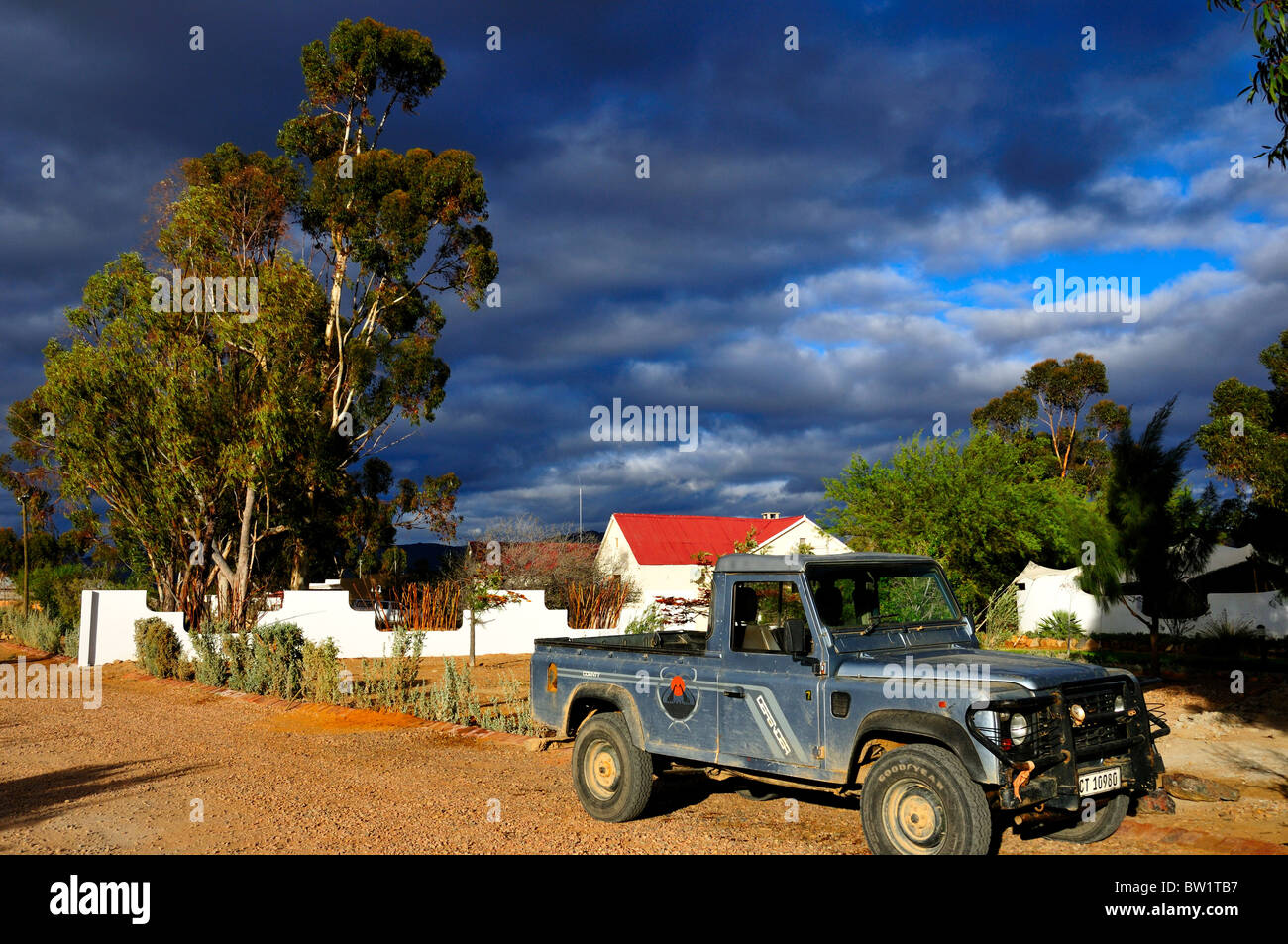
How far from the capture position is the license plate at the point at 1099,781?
5.74 m

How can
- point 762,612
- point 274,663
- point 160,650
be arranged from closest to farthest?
point 762,612, point 274,663, point 160,650

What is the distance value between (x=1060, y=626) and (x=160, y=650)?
23.8 metres

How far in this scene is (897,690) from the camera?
19.3 ft

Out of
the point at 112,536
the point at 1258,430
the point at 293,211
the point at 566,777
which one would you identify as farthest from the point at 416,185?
the point at 1258,430

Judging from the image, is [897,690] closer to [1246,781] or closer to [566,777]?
[566,777]

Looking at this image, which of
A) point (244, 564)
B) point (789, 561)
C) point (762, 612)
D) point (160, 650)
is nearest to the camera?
point (789, 561)

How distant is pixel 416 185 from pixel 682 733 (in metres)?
25.1

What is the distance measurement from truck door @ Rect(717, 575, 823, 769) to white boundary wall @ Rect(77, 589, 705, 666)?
43.9 feet

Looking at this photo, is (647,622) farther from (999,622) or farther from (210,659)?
(210,659)

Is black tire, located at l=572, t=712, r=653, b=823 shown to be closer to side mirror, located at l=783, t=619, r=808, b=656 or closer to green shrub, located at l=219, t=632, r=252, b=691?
side mirror, located at l=783, t=619, r=808, b=656

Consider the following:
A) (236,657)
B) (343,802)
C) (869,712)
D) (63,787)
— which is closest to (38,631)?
(236,657)

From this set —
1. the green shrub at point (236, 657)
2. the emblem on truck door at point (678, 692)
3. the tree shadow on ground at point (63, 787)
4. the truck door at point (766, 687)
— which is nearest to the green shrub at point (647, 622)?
the green shrub at point (236, 657)

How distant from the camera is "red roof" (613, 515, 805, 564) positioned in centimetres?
4819

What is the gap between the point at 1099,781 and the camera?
5840 millimetres
